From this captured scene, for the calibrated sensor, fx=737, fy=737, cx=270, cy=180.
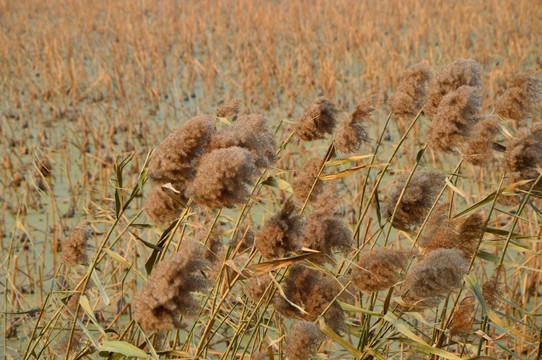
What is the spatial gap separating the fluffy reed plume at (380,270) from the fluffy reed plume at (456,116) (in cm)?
25

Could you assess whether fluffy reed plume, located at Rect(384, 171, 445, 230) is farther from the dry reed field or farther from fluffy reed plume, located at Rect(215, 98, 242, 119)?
fluffy reed plume, located at Rect(215, 98, 242, 119)

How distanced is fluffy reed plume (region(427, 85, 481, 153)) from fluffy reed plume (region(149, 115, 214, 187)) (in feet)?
1.52

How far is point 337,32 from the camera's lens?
8945mm

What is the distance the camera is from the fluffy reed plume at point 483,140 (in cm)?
149

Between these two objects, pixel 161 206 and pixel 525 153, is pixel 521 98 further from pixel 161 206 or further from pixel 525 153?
pixel 161 206

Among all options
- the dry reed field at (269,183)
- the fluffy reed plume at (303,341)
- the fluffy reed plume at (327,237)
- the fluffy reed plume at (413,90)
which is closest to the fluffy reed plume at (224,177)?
the dry reed field at (269,183)

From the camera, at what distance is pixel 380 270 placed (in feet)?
4.17

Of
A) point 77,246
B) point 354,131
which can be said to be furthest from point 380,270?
point 77,246

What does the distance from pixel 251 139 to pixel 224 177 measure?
0.47 ft

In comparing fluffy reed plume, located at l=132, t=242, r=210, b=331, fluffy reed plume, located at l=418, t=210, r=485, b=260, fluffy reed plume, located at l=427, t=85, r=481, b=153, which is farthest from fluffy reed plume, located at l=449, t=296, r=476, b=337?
fluffy reed plume, located at l=132, t=242, r=210, b=331

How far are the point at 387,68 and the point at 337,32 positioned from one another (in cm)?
226

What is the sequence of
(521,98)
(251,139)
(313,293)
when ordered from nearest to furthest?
(251,139) < (313,293) < (521,98)

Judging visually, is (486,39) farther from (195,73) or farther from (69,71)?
(69,71)

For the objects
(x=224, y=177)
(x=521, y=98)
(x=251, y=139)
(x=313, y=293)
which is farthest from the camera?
(x=521, y=98)
